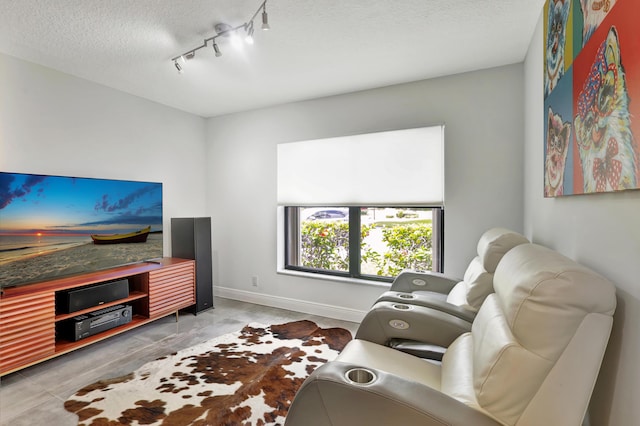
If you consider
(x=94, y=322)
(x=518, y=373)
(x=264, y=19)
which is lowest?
(x=94, y=322)

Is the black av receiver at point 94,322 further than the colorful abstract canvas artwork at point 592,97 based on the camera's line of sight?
Yes

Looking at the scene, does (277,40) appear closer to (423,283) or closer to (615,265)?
(423,283)

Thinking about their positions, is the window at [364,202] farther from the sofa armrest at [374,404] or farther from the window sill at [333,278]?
the sofa armrest at [374,404]

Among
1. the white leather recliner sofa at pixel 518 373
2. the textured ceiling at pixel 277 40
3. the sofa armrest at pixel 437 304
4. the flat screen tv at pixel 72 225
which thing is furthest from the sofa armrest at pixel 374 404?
the flat screen tv at pixel 72 225

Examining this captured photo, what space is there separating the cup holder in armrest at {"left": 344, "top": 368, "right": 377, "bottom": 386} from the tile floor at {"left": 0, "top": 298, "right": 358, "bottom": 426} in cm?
183

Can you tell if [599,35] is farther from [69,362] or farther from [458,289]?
[69,362]

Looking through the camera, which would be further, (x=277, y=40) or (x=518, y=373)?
(x=277, y=40)

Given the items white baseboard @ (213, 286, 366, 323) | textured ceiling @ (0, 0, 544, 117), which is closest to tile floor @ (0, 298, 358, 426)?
white baseboard @ (213, 286, 366, 323)

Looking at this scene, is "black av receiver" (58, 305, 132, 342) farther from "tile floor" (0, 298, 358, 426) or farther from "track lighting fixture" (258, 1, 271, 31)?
"track lighting fixture" (258, 1, 271, 31)

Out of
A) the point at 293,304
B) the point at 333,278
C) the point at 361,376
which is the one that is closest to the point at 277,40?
the point at 361,376

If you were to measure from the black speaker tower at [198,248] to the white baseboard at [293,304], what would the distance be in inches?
17.4

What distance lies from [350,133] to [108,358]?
121 inches

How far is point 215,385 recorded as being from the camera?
214cm

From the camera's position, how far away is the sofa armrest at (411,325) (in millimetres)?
1647
